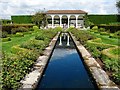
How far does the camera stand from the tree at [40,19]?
37625 mm

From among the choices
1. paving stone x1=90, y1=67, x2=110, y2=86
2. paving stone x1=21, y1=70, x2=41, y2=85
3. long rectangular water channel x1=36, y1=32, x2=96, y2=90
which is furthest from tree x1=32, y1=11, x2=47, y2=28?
paving stone x1=21, y1=70, x2=41, y2=85

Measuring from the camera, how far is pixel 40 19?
37.7m

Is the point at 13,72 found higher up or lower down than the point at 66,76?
higher up

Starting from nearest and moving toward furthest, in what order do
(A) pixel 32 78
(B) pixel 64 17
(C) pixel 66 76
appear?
(A) pixel 32 78 < (C) pixel 66 76 < (B) pixel 64 17

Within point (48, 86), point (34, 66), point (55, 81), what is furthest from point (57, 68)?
point (48, 86)

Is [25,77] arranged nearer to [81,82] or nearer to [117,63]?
[81,82]

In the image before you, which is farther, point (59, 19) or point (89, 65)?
point (59, 19)

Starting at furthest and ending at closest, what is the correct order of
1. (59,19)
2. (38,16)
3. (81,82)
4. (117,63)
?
(59,19) → (38,16) → (117,63) → (81,82)

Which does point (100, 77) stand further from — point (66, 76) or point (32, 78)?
point (32, 78)


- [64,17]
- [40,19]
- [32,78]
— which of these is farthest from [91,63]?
[64,17]

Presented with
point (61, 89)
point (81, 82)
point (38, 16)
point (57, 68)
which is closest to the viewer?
point (61, 89)

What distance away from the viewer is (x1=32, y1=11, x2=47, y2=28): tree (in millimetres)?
37625

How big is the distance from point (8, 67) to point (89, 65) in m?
2.75

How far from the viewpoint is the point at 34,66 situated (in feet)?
25.0
